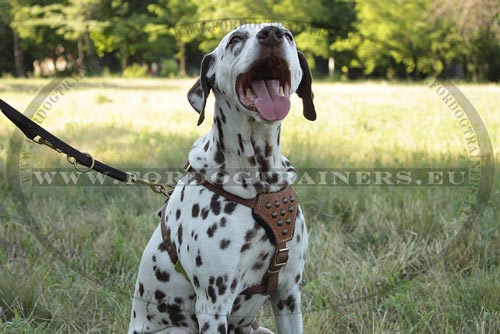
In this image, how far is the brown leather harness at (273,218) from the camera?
6.82 ft

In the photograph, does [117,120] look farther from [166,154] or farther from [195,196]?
[195,196]

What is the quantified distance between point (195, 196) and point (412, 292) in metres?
1.64

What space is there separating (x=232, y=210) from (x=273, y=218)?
0.15m

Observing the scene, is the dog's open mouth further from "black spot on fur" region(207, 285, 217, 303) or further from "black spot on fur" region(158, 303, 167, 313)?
"black spot on fur" region(158, 303, 167, 313)

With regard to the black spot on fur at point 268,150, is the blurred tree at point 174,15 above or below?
above

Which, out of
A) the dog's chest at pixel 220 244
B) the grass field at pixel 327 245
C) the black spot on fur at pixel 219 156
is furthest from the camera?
the grass field at pixel 327 245

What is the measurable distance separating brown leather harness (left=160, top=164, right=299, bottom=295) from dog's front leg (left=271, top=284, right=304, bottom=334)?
0.09 m

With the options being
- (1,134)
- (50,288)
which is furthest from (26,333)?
(1,134)

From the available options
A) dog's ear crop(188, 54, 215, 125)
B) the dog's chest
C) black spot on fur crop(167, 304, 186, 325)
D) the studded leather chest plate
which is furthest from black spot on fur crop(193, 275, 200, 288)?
dog's ear crop(188, 54, 215, 125)

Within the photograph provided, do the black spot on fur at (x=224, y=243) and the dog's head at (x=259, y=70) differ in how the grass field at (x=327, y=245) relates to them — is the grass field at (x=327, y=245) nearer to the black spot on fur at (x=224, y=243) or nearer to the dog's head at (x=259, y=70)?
the black spot on fur at (x=224, y=243)

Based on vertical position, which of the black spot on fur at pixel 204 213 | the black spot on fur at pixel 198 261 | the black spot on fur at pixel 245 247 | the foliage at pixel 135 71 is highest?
the black spot on fur at pixel 204 213

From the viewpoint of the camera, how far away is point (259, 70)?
204cm

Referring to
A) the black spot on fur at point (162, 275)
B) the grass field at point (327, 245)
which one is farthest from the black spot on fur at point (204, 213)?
the grass field at point (327, 245)

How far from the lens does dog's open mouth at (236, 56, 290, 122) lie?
1983mm
